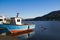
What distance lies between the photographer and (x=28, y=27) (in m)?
32.2

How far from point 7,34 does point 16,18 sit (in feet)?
14.0

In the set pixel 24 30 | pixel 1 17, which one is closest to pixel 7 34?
pixel 24 30

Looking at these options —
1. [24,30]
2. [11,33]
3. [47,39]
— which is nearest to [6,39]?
[11,33]

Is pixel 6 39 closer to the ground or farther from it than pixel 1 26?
closer to the ground

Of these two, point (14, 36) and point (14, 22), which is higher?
point (14, 22)

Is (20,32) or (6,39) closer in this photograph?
(6,39)

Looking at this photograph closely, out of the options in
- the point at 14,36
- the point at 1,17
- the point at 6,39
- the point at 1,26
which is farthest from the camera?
the point at 1,17

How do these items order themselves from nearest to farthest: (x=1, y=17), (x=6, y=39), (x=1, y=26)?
(x=6, y=39), (x=1, y=26), (x=1, y=17)

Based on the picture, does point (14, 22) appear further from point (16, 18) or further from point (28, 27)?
point (28, 27)

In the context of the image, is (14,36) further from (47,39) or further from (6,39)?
(47,39)

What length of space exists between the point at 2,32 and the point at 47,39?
33.9 ft

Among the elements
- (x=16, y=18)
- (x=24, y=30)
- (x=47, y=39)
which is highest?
(x=16, y=18)

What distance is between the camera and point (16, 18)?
33594 millimetres

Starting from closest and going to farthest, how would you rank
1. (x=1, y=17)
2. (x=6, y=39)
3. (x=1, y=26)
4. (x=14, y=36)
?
1. (x=6, y=39)
2. (x=14, y=36)
3. (x=1, y=26)
4. (x=1, y=17)
